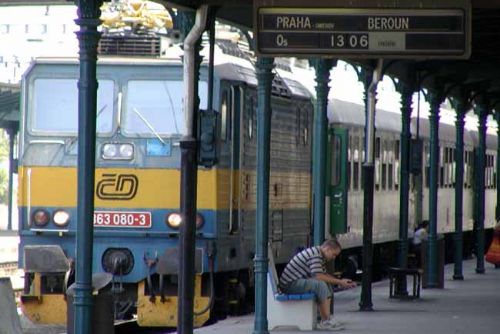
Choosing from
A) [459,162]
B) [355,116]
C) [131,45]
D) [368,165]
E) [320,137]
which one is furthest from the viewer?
[459,162]

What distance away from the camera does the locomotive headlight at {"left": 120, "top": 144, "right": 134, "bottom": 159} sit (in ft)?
61.5

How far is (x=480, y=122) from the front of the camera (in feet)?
101

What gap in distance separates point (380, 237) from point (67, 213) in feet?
37.1

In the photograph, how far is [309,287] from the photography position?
1800cm

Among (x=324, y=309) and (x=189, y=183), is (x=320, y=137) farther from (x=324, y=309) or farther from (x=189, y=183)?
(x=189, y=183)

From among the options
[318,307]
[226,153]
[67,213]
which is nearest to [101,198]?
[67,213]

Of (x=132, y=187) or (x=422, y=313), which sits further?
(x=422, y=313)

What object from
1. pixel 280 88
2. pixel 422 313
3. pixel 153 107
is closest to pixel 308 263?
pixel 153 107

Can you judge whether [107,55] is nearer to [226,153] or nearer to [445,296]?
[226,153]

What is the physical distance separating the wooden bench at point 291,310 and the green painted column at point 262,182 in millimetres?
1321

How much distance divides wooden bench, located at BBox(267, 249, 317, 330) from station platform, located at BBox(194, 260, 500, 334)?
119 millimetres

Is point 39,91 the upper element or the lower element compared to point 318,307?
upper

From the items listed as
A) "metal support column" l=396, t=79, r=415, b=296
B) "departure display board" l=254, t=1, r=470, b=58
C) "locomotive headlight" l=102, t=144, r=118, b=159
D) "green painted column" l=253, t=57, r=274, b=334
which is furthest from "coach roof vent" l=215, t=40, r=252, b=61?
"departure display board" l=254, t=1, r=470, b=58

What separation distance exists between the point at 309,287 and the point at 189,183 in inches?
170
